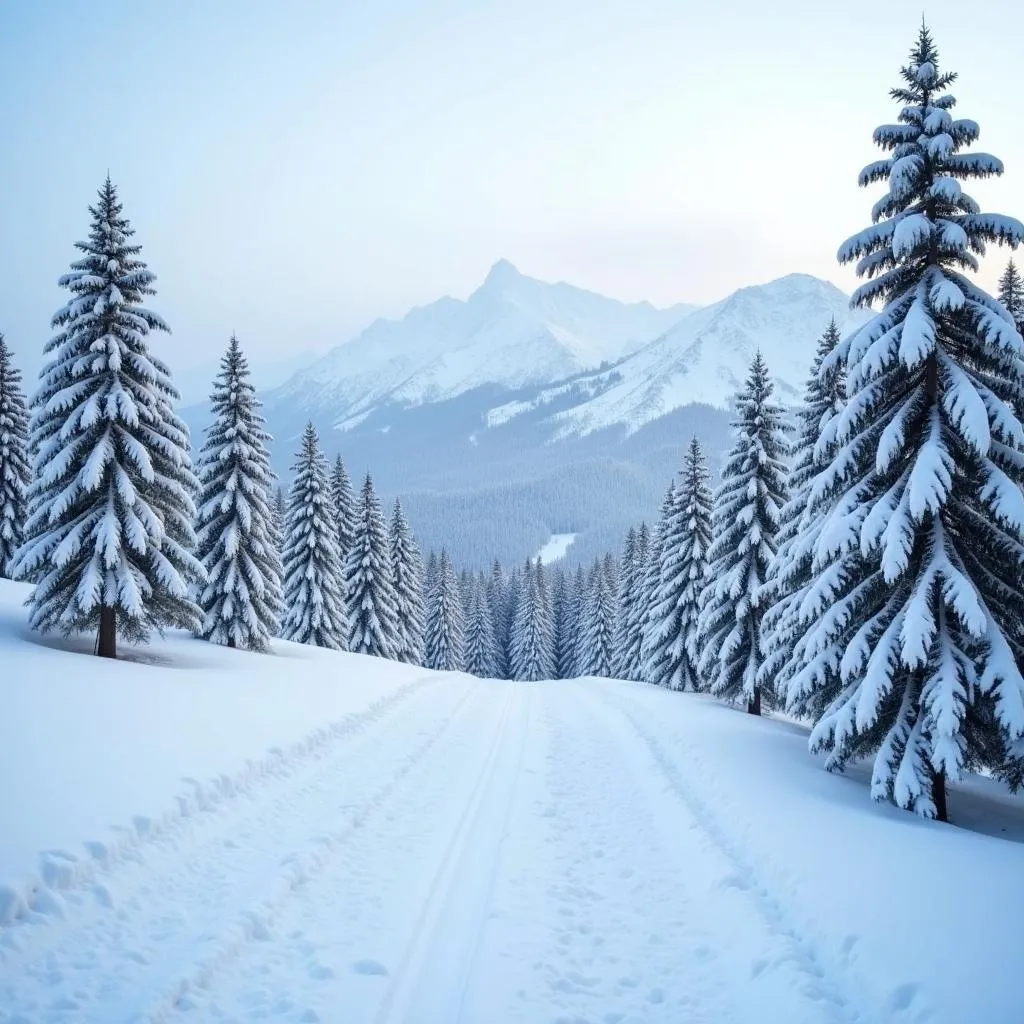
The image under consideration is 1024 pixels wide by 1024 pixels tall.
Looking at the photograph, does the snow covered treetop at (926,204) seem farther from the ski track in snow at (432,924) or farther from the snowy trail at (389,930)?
the snowy trail at (389,930)

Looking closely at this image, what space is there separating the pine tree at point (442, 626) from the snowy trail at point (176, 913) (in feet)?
156

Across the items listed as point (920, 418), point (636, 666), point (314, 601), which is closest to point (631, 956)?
point (920, 418)

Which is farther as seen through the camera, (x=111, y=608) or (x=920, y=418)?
(x=111, y=608)

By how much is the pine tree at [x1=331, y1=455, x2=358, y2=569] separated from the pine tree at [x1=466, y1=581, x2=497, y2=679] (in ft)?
103

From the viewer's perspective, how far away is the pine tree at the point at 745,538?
71.8 feet

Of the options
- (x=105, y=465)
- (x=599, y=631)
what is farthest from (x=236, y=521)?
(x=599, y=631)

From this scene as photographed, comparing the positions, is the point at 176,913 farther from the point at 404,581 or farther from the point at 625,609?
the point at 625,609

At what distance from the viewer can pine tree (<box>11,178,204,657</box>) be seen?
15.2 m

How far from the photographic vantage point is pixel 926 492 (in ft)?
31.7

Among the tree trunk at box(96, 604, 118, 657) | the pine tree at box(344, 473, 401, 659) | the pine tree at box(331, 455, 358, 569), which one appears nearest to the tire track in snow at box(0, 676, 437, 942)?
the tree trunk at box(96, 604, 118, 657)

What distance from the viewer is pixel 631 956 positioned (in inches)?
240

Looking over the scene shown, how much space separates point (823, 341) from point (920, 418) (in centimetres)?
1348

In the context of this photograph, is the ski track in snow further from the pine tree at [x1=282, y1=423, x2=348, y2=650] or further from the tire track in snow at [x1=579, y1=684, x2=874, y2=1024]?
the pine tree at [x1=282, y1=423, x2=348, y2=650]

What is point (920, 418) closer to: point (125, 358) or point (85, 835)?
point (85, 835)
